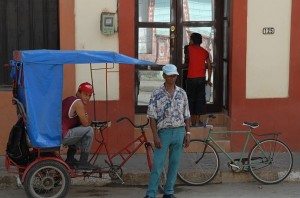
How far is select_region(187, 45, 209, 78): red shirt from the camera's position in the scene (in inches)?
373

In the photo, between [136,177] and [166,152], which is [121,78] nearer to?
[136,177]

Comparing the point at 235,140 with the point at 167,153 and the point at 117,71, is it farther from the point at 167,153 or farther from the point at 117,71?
the point at 167,153

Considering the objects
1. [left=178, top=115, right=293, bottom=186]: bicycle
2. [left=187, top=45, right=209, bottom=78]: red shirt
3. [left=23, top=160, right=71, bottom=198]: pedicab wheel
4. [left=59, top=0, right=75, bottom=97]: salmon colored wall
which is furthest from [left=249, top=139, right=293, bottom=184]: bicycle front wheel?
[left=59, top=0, right=75, bottom=97]: salmon colored wall

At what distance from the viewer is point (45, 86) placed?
6773 mm

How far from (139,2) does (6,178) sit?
12.2ft

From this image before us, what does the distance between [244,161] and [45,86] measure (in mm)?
3117

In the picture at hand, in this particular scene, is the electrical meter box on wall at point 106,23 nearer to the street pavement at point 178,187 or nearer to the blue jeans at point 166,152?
the street pavement at point 178,187

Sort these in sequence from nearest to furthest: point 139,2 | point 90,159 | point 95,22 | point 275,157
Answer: point 90,159
point 275,157
point 95,22
point 139,2

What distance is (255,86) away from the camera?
955cm

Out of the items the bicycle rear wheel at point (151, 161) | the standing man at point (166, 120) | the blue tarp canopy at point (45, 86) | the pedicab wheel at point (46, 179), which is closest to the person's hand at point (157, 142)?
the standing man at point (166, 120)

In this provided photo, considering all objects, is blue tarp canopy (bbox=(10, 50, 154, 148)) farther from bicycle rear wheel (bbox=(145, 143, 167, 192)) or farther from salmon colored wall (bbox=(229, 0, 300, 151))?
salmon colored wall (bbox=(229, 0, 300, 151))

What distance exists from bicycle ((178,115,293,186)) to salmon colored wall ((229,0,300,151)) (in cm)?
134

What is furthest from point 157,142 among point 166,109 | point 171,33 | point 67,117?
point 171,33

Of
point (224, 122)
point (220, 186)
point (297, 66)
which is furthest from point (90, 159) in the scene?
point (297, 66)
